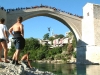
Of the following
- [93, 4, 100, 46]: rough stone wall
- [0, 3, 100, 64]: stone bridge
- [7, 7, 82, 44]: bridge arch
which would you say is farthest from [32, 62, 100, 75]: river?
[7, 7, 82, 44]: bridge arch

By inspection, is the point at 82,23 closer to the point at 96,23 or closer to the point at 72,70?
the point at 96,23

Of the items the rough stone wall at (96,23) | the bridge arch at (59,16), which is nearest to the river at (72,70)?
the rough stone wall at (96,23)

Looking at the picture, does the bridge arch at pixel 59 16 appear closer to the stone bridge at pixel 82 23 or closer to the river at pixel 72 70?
the stone bridge at pixel 82 23

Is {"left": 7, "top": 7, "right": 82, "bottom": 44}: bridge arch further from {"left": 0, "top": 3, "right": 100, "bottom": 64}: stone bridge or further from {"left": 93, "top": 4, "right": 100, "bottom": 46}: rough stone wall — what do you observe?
{"left": 93, "top": 4, "right": 100, "bottom": 46}: rough stone wall

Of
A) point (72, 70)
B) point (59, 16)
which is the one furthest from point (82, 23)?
point (72, 70)

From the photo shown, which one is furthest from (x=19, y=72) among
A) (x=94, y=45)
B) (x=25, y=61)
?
(x=94, y=45)

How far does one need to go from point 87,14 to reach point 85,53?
4.01 metres

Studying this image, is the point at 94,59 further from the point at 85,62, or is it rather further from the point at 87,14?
the point at 87,14

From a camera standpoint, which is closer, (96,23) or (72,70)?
(72,70)

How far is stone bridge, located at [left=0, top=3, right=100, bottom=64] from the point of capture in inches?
854

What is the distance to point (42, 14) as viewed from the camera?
912 inches

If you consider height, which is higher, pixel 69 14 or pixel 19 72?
pixel 69 14

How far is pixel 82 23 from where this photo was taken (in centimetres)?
2361

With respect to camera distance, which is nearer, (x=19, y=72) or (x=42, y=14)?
(x=19, y=72)
